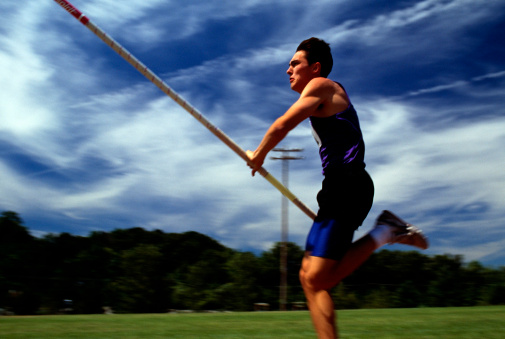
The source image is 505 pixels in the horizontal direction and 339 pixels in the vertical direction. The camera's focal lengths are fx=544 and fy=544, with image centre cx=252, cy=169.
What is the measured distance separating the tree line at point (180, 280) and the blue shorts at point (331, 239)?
1982 inches

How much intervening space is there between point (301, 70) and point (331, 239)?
1.21m

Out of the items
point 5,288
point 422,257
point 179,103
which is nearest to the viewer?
point 179,103

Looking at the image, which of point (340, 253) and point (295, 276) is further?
point (295, 276)

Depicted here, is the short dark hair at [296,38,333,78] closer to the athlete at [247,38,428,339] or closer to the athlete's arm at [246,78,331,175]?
the athlete at [247,38,428,339]

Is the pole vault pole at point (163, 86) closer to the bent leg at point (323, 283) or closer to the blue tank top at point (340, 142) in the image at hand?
the blue tank top at point (340, 142)

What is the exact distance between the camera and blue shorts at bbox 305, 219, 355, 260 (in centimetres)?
335

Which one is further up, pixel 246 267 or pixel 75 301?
pixel 246 267

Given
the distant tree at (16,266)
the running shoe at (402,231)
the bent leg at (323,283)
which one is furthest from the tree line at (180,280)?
the bent leg at (323,283)

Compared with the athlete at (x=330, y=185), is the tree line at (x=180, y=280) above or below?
above

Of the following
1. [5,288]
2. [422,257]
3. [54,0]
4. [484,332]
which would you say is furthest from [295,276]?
[54,0]

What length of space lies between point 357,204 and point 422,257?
206 ft

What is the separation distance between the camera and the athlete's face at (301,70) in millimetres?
3771

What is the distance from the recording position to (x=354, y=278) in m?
58.0

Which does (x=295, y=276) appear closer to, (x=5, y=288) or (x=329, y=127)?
(x=5, y=288)
